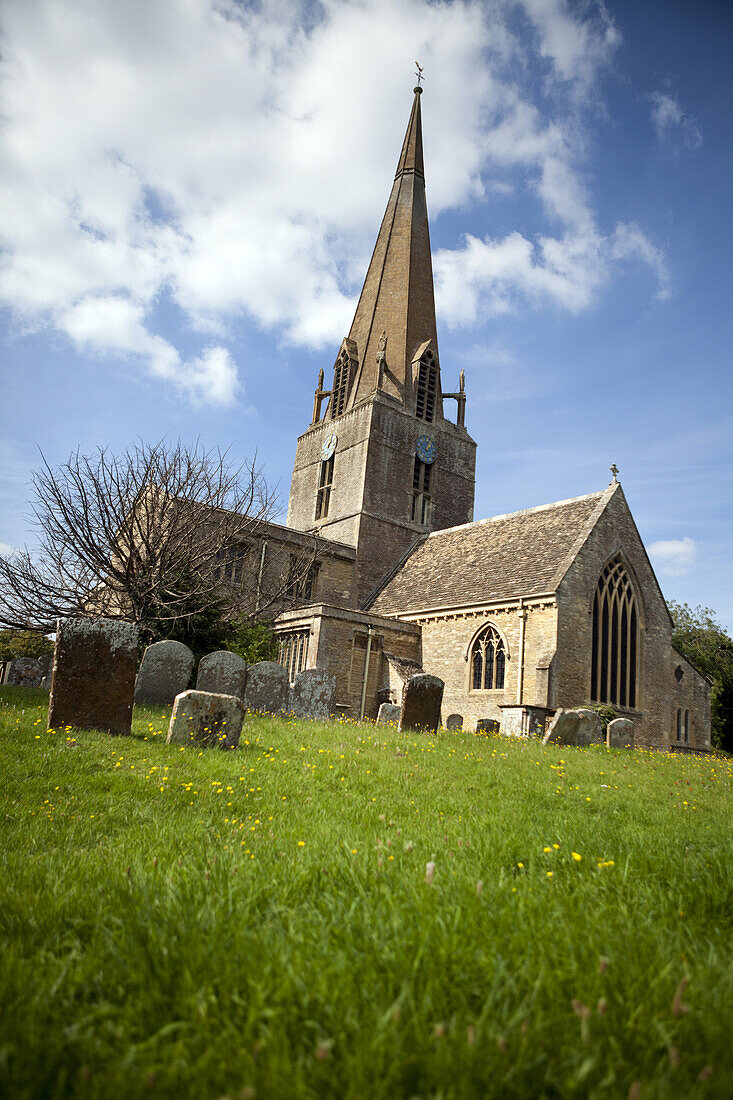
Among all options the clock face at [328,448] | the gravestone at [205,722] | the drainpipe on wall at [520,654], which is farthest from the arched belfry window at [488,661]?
the clock face at [328,448]

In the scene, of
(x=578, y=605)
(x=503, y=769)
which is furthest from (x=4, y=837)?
(x=578, y=605)

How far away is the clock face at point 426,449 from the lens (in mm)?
32219

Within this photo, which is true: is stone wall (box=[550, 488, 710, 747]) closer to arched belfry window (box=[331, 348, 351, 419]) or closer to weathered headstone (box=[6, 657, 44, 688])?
weathered headstone (box=[6, 657, 44, 688])

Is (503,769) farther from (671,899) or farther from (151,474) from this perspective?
(151,474)

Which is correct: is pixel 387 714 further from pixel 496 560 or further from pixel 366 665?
pixel 496 560

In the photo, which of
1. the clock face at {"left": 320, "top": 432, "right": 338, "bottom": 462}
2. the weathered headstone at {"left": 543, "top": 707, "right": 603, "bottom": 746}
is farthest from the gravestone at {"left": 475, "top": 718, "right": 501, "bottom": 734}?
the clock face at {"left": 320, "top": 432, "right": 338, "bottom": 462}

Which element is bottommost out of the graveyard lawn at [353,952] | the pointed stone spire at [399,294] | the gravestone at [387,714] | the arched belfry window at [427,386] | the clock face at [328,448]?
the graveyard lawn at [353,952]

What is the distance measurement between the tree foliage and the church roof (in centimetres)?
1318

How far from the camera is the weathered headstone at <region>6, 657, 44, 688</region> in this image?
16.3 meters

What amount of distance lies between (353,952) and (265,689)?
10268mm

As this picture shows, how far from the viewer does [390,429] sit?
31266mm

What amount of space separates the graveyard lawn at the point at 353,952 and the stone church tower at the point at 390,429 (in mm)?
24071

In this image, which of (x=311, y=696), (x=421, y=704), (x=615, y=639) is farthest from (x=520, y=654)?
(x=311, y=696)

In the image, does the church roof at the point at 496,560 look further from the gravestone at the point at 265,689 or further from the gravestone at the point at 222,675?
the gravestone at the point at 222,675
